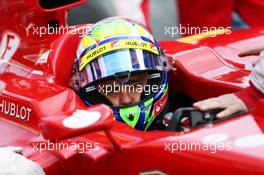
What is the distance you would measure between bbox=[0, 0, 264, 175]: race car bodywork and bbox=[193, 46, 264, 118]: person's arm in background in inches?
6.1

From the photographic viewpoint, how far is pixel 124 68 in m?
3.02

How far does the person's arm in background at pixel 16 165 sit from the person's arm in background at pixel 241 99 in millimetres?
594

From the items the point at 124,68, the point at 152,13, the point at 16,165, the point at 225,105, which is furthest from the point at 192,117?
the point at 152,13

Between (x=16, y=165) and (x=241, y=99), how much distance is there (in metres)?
0.82

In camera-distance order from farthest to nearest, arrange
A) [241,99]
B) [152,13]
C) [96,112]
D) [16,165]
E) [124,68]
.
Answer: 1. [152,13]
2. [124,68]
3. [241,99]
4. [16,165]
5. [96,112]

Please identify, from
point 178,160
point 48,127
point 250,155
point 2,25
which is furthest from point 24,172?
point 2,25

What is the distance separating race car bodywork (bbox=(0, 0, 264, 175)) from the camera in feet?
8.04

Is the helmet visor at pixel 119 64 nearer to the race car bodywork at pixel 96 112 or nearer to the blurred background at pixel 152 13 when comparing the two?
the race car bodywork at pixel 96 112

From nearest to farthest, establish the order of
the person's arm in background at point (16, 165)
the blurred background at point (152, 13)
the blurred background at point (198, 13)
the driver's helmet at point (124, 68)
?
the person's arm in background at point (16, 165) → the driver's helmet at point (124, 68) → the blurred background at point (152, 13) → the blurred background at point (198, 13)

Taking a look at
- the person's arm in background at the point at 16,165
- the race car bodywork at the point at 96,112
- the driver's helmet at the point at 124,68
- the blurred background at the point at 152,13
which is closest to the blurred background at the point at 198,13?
the blurred background at the point at 152,13

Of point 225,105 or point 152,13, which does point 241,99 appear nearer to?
point 225,105

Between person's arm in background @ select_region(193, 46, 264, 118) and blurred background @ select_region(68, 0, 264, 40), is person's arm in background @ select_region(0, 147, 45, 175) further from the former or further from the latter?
blurred background @ select_region(68, 0, 264, 40)

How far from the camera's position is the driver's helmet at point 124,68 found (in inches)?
119

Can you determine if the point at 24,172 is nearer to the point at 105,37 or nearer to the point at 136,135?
the point at 136,135
